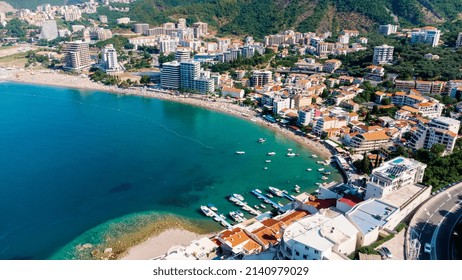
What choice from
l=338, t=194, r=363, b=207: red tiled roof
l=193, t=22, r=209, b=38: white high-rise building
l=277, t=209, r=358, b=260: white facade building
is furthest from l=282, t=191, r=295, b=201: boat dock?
l=193, t=22, r=209, b=38: white high-rise building

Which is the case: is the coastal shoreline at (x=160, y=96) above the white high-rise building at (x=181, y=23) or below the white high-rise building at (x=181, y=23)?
below

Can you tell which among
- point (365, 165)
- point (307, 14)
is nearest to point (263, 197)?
point (365, 165)

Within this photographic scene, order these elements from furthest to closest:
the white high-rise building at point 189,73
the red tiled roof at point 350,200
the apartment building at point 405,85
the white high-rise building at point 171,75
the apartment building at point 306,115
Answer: the white high-rise building at point 171,75 < the white high-rise building at point 189,73 < the apartment building at point 405,85 < the apartment building at point 306,115 < the red tiled roof at point 350,200

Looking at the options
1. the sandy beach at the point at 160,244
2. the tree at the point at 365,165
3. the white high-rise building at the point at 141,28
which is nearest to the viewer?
the sandy beach at the point at 160,244

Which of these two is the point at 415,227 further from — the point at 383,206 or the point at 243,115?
the point at 243,115

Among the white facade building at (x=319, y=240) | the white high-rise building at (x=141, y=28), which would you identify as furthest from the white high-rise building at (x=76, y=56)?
the white facade building at (x=319, y=240)

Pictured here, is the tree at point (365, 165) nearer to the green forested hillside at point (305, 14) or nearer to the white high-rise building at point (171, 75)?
the white high-rise building at point (171, 75)

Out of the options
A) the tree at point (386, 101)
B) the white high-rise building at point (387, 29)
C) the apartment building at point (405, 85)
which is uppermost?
the white high-rise building at point (387, 29)
